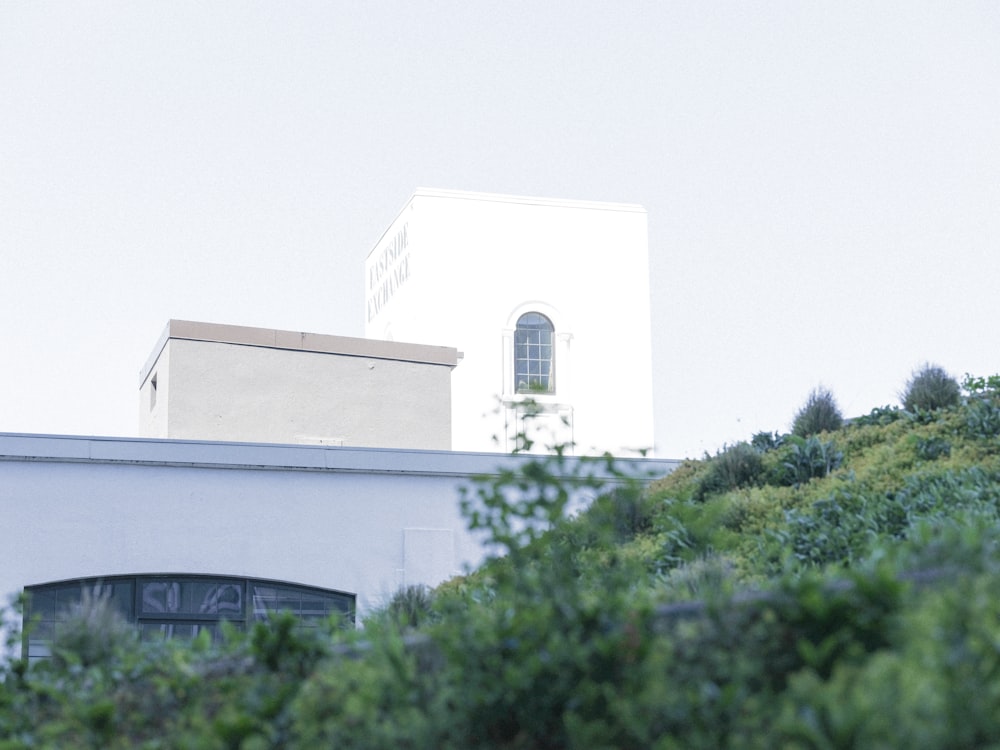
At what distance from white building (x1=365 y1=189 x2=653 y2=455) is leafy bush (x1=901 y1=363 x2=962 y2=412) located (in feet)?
56.0

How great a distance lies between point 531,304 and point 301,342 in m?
8.69

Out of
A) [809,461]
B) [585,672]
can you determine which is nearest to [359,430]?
[809,461]

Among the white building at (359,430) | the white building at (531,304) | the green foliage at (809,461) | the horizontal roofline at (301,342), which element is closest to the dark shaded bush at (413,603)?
the white building at (359,430)

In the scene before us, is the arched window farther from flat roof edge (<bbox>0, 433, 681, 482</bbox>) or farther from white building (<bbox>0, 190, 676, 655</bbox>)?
flat roof edge (<bbox>0, 433, 681, 482</bbox>)

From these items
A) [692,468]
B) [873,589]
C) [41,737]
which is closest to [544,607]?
[873,589]

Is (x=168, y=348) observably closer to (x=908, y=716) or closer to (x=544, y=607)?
(x=544, y=607)

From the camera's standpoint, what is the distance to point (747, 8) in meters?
25.8

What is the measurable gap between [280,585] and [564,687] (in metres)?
11.0

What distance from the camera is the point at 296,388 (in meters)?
25.1

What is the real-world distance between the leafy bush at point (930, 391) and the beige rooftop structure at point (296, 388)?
530 inches

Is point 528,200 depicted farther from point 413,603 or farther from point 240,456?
point 413,603

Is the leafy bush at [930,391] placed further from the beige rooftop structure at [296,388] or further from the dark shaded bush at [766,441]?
the beige rooftop structure at [296,388]

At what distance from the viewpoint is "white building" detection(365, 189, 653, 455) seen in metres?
31.2

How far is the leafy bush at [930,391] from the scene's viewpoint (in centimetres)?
1302
